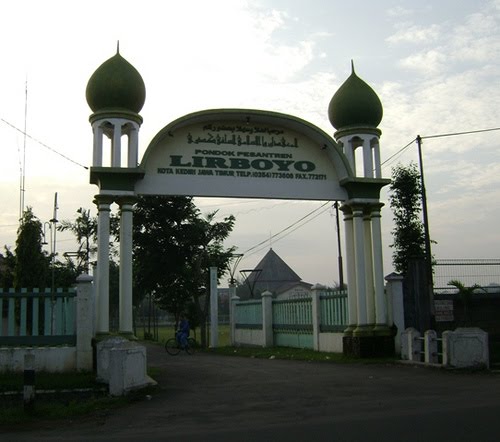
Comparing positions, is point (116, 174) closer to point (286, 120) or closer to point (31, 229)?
point (286, 120)

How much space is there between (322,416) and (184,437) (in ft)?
6.68

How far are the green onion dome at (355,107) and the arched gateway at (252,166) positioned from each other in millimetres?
29

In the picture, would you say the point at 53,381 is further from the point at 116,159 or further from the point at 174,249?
the point at 174,249

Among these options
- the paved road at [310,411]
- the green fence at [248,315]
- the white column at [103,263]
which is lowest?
the paved road at [310,411]

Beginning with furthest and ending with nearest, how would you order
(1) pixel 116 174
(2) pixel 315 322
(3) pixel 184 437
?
(2) pixel 315 322 < (1) pixel 116 174 < (3) pixel 184 437

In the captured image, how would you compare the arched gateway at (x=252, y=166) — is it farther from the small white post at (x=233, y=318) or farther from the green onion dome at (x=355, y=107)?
the small white post at (x=233, y=318)

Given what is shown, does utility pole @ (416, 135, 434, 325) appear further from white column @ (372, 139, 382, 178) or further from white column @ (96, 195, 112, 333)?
white column @ (96, 195, 112, 333)

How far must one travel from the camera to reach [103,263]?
15547mm

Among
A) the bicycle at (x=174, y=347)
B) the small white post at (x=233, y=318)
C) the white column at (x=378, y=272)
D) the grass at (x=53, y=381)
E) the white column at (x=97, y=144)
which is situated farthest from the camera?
the small white post at (x=233, y=318)

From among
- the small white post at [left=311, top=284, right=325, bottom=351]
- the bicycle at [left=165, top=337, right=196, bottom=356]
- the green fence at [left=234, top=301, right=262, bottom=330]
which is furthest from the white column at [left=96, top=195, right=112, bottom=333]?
the green fence at [left=234, top=301, right=262, bottom=330]

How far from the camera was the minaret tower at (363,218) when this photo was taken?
1778 cm

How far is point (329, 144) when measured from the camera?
1791 cm

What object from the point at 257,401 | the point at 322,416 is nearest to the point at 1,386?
the point at 257,401

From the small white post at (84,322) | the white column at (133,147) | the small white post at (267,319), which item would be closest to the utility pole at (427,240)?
the small white post at (267,319)
